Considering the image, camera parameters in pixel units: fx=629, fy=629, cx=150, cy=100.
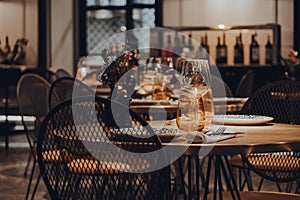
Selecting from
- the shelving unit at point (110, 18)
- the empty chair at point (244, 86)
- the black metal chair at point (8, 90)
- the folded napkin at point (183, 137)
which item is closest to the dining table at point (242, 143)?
the folded napkin at point (183, 137)

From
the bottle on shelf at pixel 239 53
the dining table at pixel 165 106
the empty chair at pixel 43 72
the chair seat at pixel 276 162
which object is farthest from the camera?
the empty chair at pixel 43 72

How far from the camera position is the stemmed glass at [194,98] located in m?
2.42

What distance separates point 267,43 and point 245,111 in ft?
15.4

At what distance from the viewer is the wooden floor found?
4.60m

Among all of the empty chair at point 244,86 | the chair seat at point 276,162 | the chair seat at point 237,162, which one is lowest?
the chair seat at point 237,162

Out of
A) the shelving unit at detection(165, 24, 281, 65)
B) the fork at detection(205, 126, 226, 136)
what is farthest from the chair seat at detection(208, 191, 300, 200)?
the shelving unit at detection(165, 24, 281, 65)

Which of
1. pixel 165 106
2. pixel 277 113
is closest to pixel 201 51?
pixel 165 106

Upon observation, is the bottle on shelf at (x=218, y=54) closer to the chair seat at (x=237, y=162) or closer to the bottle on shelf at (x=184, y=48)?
the bottle on shelf at (x=184, y=48)

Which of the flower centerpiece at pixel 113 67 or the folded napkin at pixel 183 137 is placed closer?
the folded napkin at pixel 183 137

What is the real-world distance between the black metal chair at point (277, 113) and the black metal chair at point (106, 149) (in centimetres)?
106

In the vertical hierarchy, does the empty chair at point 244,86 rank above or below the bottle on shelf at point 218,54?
below

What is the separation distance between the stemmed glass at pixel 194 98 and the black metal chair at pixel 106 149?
0.27m

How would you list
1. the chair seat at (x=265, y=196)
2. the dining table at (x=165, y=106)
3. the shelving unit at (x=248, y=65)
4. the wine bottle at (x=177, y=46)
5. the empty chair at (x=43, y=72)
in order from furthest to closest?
1. the empty chair at (x=43, y=72)
2. the wine bottle at (x=177, y=46)
3. the shelving unit at (x=248, y=65)
4. the dining table at (x=165, y=106)
5. the chair seat at (x=265, y=196)

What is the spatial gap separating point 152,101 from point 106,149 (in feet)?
7.46
